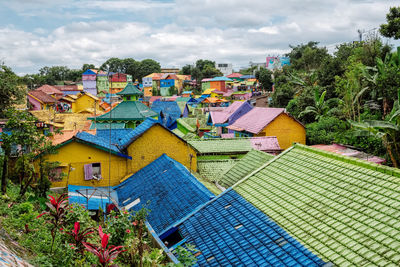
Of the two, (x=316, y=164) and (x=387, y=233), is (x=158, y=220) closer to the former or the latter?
(x=316, y=164)

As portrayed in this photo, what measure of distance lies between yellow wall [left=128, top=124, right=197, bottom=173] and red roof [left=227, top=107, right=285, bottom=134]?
38.4ft

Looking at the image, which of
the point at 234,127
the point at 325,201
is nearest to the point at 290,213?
the point at 325,201

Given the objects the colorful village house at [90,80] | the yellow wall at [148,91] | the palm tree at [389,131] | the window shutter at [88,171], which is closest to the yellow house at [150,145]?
the window shutter at [88,171]

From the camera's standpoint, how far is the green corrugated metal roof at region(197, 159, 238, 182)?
56.6ft

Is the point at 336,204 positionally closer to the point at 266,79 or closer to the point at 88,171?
the point at 88,171

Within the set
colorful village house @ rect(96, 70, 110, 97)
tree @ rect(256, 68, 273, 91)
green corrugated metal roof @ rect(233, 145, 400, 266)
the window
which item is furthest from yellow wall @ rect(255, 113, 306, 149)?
colorful village house @ rect(96, 70, 110, 97)

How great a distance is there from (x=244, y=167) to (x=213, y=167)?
13.6 ft

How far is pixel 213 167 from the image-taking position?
1808cm

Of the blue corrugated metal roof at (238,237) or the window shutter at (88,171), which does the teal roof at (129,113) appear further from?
the blue corrugated metal roof at (238,237)

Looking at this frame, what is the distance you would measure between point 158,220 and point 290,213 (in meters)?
4.57

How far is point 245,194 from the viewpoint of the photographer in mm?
9008

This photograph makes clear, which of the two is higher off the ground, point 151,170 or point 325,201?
point 325,201

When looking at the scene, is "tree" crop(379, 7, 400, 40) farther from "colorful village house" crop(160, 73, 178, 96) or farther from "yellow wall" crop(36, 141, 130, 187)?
"colorful village house" crop(160, 73, 178, 96)

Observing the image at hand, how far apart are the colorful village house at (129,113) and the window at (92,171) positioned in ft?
40.8
